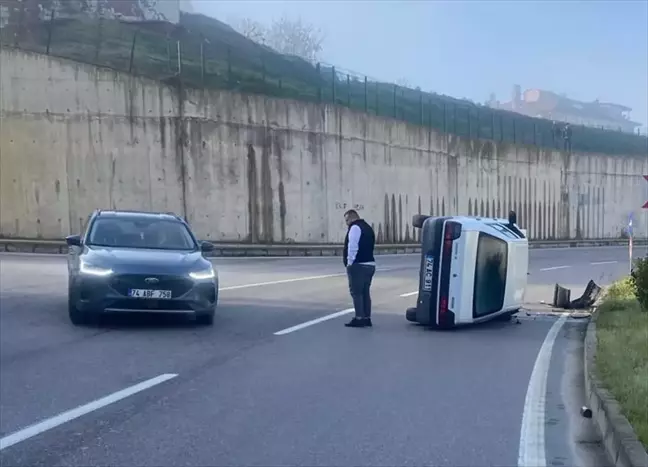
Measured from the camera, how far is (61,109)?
31.1m

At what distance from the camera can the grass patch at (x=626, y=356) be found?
6.15 meters

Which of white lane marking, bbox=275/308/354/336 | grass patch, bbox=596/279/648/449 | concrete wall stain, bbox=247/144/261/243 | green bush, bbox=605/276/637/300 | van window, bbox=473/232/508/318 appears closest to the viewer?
grass patch, bbox=596/279/648/449

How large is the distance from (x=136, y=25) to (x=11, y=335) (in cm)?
3764

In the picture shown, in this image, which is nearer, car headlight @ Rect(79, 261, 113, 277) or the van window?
car headlight @ Rect(79, 261, 113, 277)

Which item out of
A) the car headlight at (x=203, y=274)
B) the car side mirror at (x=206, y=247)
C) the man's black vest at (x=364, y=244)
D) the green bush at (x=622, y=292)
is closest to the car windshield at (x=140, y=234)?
the car side mirror at (x=206, y=247)

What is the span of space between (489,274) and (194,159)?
Result: 2114cm

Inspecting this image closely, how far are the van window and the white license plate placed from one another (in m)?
4.60

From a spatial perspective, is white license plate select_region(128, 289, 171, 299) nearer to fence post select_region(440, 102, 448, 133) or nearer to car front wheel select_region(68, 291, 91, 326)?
car front wheel select_region(68, 291, 91, 326)

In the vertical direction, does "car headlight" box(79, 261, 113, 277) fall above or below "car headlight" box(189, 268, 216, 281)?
above

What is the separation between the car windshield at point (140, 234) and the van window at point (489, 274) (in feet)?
14.2

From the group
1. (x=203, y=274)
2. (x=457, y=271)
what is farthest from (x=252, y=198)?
A: (x=203, y=274)

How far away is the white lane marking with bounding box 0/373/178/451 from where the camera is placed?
572cm

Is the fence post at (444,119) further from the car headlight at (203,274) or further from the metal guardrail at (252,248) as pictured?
the car headlight at (203,274)

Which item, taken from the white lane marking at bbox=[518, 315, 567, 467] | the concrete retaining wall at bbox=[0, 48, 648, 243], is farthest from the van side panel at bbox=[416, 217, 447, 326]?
the concrete retaining wall at bbox=[0, 48, 648, 243]
